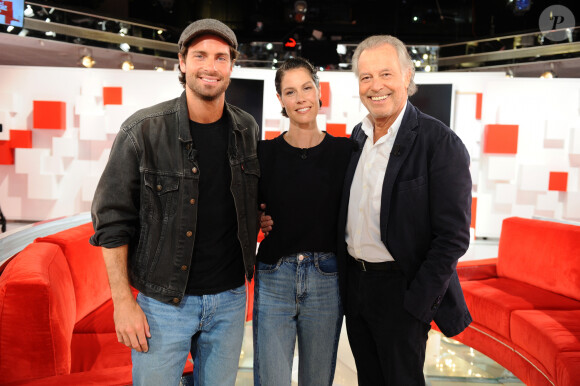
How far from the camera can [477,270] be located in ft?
11.2

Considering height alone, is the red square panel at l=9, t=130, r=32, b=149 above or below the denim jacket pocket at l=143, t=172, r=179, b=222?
above

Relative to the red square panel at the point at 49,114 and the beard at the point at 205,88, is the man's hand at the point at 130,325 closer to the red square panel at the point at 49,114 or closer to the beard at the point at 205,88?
the beard at the point at 205,88

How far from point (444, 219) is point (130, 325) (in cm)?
102

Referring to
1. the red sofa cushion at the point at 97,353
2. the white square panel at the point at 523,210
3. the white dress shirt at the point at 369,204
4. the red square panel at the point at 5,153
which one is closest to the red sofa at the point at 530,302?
the white dress shirt at the point at 369,204

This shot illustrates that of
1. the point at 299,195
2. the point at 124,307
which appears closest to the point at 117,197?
the point at 124,307

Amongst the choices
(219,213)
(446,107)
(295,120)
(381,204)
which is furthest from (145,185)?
(446,107)

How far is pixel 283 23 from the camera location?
1221cm

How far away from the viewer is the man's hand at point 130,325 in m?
1.35

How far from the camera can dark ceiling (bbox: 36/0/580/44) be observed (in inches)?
446

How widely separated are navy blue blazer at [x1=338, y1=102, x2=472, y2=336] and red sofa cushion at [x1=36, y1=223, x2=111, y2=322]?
64.7 inches

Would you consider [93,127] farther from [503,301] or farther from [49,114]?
[503,301]

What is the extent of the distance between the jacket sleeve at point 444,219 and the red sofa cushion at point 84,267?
171 centimetres

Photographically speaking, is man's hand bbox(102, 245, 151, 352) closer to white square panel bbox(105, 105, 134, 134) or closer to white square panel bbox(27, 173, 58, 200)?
white square panel bbox(105, 105, 134, 134)

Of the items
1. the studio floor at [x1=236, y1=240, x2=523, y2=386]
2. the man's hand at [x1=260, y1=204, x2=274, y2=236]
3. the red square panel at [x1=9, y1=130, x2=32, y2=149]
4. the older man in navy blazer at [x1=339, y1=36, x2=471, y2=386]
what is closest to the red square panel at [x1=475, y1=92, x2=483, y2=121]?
the studio floor at [x1=236, y1=240, x2=523, y2=386]
